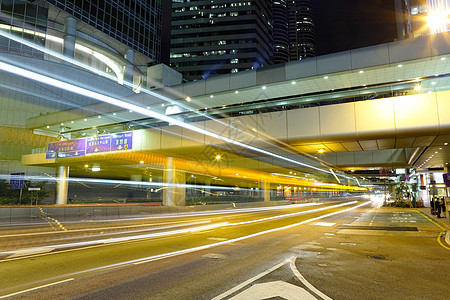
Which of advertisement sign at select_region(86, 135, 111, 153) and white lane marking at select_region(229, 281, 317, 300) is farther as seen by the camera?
advertisement sign at select_region(86, 135, 111, 153)

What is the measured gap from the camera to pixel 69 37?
46219 millimetres

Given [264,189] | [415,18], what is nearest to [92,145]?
[264,189]

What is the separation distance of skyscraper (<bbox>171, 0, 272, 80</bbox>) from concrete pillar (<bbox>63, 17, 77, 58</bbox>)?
2329 inches

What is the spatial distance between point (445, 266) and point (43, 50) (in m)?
53.8

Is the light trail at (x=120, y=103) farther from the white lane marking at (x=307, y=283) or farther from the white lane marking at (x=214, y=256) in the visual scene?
the white lane marking at (x=307, y=283)

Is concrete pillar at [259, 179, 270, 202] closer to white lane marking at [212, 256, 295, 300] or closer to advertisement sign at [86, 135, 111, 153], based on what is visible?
advertisement sign at [86, 135, 111, 153]

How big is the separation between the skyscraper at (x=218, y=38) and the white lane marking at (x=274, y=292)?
104 meters

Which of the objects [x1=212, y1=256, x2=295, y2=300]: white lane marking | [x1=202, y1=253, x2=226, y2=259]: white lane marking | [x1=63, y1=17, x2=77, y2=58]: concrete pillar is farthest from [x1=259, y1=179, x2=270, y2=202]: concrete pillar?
[x1=212, y1=256, x2=295, y2=300]: white lane marking

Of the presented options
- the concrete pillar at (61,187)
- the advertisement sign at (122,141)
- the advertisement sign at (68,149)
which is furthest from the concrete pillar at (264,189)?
the advertisement sign at (68,149)

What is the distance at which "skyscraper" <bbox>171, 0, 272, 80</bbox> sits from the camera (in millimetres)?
108000

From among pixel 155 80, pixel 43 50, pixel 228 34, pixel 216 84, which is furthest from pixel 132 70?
pixel 228 34

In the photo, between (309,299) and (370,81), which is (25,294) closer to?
(309,299)

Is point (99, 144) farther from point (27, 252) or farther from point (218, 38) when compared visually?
point (218, 38)

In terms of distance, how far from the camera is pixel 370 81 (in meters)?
21.0
